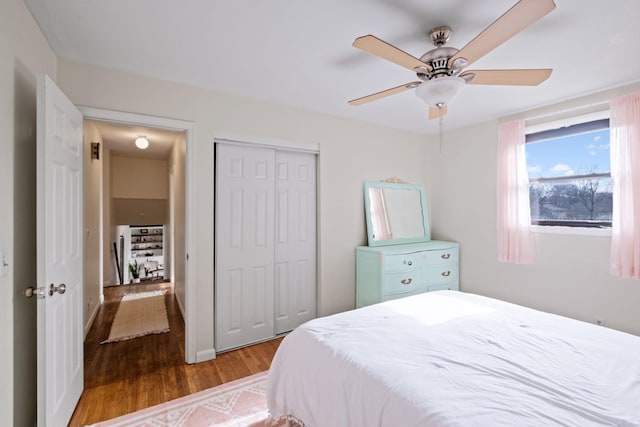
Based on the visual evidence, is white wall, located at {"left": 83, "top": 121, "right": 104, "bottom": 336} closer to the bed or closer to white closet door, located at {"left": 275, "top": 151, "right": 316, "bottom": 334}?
white closet door, located at {"left": 275, "top": 151, "right": 316, "bottom": 334}

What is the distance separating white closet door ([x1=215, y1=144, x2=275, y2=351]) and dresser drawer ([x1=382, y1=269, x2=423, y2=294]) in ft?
4.10

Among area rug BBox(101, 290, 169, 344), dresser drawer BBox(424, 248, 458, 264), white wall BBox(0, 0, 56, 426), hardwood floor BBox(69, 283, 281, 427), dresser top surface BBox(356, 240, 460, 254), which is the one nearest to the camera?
white wall BBox(0, 0, 56, 426)

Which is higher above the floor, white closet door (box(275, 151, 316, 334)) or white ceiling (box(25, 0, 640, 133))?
white ceiling (box(25, 0, 640, 133))

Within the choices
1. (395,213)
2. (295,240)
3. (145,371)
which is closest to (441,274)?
(395,213)

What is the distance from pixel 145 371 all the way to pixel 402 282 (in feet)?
8.51

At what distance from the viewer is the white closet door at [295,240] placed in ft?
10.5

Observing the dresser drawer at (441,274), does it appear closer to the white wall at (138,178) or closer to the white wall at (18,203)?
the white wall at (18,203)

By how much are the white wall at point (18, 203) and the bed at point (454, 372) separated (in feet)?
4.16

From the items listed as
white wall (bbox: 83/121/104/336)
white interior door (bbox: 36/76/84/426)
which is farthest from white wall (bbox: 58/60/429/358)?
white wall (bbox: 83/121/104/336)

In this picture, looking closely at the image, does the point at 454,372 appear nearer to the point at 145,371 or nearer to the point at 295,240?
the point at 295,240

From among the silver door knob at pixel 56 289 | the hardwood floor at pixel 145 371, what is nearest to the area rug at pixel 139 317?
the hardwood floor at pixel 145 371

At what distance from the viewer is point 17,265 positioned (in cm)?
155

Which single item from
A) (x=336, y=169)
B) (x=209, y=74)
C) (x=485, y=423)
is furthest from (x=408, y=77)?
A: (x=485, y=423)

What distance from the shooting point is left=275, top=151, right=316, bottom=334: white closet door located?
3211mm
